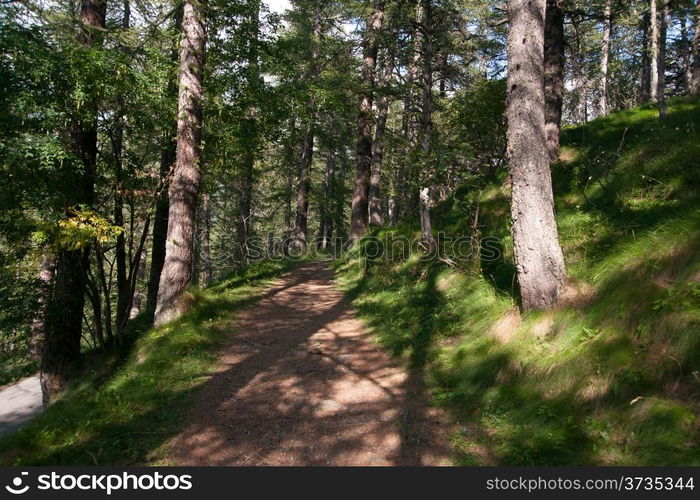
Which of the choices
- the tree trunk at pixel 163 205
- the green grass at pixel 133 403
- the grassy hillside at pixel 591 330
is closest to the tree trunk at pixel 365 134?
the tree trunk at pixel 163 205

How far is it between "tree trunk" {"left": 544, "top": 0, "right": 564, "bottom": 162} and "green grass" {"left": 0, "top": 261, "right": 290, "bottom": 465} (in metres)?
Result: 9.46

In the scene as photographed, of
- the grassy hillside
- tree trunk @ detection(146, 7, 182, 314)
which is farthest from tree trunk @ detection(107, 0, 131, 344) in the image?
the grassy hillside

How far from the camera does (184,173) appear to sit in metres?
8.73

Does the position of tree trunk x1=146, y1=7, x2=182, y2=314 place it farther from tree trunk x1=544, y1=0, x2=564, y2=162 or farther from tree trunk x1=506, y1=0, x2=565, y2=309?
tree trunk x1=544, y1=0, x2=564, y2=162

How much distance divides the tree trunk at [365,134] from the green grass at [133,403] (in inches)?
313

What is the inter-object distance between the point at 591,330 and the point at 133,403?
5923 millimetres

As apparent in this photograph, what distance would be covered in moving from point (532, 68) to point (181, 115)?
6.95m

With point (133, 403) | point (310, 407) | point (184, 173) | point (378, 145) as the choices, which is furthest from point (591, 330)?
point (378, 145)

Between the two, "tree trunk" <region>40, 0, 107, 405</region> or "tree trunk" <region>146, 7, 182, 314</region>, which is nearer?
"tree trunk" <region>40, 0, 107, 405</region>

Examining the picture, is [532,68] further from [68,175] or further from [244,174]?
[244,174]

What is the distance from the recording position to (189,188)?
28.9 feet

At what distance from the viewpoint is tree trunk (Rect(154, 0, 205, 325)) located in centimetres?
855

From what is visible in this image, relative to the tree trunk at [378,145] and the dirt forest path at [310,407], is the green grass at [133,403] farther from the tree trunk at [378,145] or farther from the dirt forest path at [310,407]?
the tree trunk at [378,145]

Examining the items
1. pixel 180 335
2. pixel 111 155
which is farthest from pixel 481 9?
pixel 180 335
